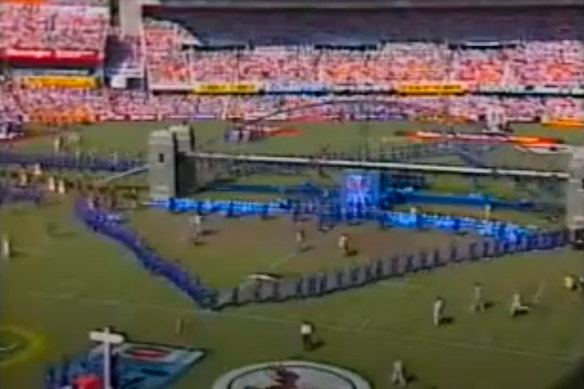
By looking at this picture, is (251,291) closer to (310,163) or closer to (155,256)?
(155,256)

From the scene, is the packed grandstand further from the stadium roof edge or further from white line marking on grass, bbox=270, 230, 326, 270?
white line marking on grass, bbox=270, 230, 326, 270

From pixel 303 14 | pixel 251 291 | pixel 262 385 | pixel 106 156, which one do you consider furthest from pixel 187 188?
pixel 303 14

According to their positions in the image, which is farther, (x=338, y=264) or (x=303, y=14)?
(x=303, y=14)

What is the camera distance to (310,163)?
36.0 metres

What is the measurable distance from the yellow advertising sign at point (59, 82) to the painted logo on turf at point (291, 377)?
32822mm

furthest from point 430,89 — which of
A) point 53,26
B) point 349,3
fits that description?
point 53,26

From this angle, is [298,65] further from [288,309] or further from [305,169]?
[288,309]

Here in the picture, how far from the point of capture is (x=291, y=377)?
71.6 feet

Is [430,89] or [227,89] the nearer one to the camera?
[430,89]

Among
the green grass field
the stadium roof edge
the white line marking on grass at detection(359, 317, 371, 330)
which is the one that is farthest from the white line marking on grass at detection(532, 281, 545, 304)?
the stadium roof edge

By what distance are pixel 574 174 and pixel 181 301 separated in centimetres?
1009

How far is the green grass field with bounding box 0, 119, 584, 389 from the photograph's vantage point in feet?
74.2

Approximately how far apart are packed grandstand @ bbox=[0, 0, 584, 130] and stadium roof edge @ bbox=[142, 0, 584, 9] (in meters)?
0.60

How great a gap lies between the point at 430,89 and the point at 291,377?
102 ft
